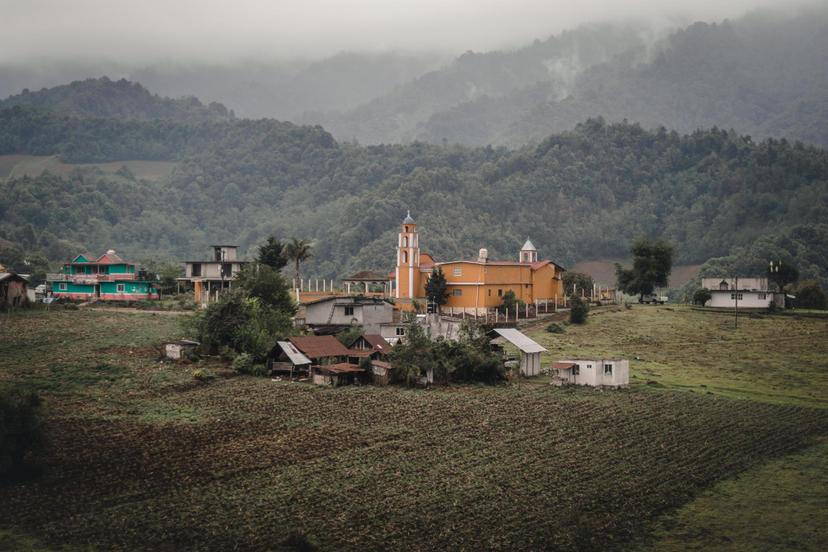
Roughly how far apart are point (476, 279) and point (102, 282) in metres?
29.1

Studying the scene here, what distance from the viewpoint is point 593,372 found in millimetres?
44281

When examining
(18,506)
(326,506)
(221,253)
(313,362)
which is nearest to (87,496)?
(18,506)

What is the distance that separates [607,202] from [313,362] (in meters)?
145

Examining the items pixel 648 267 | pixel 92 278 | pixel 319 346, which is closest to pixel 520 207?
pixel 648 267

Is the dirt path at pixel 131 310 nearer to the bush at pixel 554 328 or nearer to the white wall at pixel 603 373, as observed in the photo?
the bush at pixel 554 328

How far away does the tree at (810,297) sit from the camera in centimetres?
7600

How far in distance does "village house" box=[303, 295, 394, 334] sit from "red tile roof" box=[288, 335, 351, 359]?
24.2 feet

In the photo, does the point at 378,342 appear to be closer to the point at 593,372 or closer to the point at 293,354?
the point at 293,354

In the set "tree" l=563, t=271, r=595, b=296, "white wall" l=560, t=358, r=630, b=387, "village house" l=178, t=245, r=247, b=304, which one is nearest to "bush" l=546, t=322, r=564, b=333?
"white wall" l=560, t=358, r=630, b=387

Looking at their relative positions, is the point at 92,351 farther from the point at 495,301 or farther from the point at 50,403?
the point at 495,301

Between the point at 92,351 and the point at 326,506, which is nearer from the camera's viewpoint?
the point at 326,506

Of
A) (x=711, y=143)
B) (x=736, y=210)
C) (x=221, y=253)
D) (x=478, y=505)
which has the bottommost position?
Answer: (x=478, y=505)

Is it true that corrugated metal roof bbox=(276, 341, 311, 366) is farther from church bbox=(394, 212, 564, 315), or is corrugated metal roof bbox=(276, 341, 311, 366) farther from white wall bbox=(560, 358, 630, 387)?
church bbox=(394, 212, 564, 315)

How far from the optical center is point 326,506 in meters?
25.0
